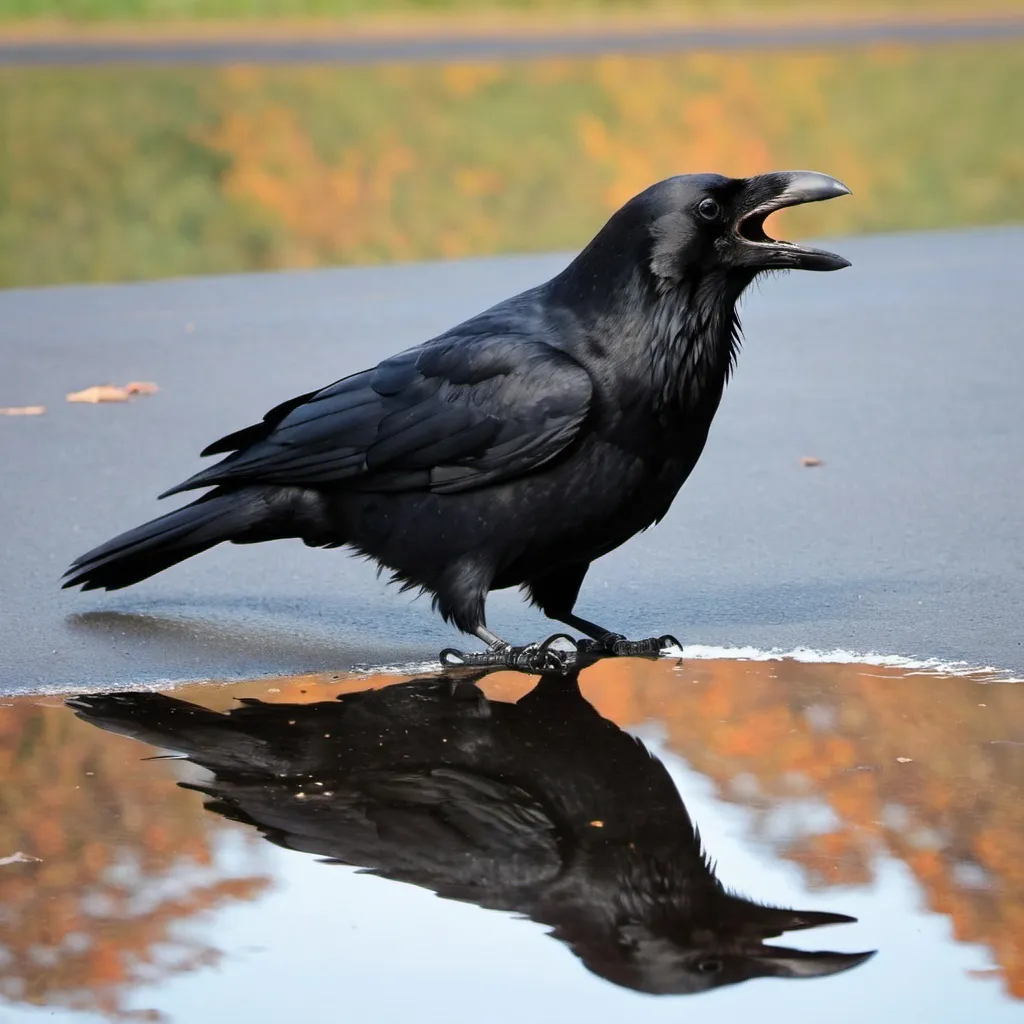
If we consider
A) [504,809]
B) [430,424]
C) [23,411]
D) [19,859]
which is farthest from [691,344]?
[23,411]

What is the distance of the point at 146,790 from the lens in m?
4.26

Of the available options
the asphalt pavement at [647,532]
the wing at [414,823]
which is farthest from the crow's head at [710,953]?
the asphalt pavement at [647,532]

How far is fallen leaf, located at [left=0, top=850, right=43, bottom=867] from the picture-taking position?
12.6 feet

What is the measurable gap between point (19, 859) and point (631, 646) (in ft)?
6.52

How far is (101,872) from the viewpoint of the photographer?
12.4 ft

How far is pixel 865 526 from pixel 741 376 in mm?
2883

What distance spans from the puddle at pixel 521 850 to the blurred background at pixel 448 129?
375 inches

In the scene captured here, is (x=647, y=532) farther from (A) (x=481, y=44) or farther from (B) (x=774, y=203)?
(A) (x=481, y=44)

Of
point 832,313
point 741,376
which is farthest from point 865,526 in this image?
point 832,313

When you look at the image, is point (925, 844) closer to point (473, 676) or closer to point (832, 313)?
point (473, 676)

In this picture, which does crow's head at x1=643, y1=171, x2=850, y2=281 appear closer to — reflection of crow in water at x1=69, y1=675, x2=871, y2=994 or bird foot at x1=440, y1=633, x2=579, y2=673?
bird foot at x1=440, y1=633, x2=579, y2=673

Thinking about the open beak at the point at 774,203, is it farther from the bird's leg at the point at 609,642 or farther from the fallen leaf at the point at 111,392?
the fallen leaf at the point at 111,392

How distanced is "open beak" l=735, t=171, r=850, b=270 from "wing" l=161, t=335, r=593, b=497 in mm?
546

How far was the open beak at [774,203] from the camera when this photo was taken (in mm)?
5062
